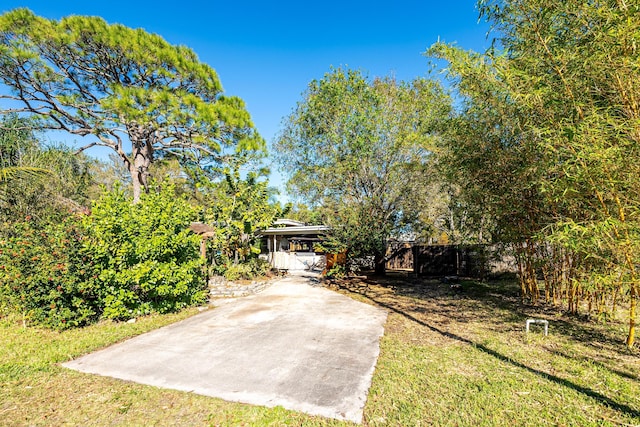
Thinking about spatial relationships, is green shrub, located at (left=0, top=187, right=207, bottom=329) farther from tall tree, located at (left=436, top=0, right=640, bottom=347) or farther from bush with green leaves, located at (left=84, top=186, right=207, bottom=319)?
tall tree, located at (left=436, top=0, right=640, bottom=347)

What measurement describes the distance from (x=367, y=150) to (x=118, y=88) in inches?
274

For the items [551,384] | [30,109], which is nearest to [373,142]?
[551,384]

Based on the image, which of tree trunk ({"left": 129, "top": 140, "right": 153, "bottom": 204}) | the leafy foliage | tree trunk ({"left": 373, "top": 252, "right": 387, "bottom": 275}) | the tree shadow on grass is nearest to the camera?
the tree shadow on grass

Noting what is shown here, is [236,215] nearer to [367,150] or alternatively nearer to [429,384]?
[367,150]

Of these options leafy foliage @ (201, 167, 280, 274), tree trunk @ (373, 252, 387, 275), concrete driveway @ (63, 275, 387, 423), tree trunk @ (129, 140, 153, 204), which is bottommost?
concrete driveway @ (63, 275, 387, 423)

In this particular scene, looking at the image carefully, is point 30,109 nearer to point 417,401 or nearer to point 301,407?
point 301,407

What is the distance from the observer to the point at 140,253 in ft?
16.6

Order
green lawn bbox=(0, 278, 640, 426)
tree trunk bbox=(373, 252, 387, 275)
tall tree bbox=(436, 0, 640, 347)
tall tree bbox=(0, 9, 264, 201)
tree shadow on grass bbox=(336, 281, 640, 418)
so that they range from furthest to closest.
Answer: tree trunk bbox=(373, 252, 387, 275) < tall tree bbox=(0, 9, 264, 201) < tall tree bbox=(436, 0, 640, 347) < tree shadow on grass bbox=(336, 281, 640, 418) < green lawn bbox=(0, 278, 640, 426)

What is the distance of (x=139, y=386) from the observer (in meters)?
2.84

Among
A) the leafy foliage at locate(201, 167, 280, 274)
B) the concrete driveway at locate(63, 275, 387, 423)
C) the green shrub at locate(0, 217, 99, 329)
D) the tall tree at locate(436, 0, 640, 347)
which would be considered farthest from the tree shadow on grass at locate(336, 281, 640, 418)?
the green shrub at locate(0, 217, 99, 329)

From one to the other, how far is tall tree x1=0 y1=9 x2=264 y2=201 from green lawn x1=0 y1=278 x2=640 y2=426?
597 cm

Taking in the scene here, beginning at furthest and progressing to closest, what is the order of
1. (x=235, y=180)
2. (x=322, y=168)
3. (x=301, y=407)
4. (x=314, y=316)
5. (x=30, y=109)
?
(x=235, y=180) → (x=322, y=168) → (x=30, y=109) → (x=314, y=316) → (x=301, y=407)

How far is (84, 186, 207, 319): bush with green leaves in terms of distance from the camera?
191 inches

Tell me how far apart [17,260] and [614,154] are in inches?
315
